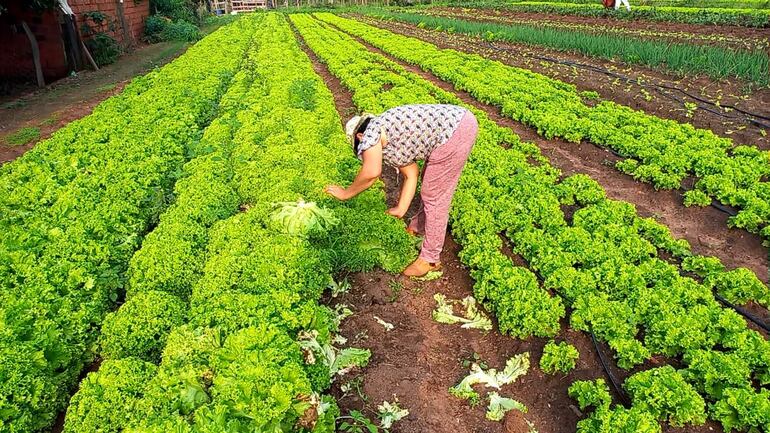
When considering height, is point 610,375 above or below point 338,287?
below

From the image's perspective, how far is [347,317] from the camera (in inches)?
215

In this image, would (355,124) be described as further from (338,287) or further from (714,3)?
(714,3)

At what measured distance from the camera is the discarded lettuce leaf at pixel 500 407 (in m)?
4.30

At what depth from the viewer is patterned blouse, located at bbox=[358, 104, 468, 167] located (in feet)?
17.1

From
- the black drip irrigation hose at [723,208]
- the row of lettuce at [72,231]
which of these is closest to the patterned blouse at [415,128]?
the row of lettuce at [72,231]

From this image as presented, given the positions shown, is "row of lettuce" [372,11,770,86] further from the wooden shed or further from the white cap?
the wooden shed

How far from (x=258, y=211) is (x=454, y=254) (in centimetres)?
273

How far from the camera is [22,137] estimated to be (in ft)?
37.3

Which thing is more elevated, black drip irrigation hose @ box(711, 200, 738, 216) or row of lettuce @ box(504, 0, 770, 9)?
row of lettuce @ box(504, 0, 770, 9)

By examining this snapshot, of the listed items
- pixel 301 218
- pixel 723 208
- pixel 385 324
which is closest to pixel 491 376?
pixel 385 324

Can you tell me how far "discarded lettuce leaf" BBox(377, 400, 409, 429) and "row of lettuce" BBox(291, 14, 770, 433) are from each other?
4.85ft

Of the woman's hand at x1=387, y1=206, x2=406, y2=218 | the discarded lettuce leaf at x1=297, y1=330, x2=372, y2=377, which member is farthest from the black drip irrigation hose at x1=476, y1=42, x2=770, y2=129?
the discarded lettuce leaf at x1=297, y1=330, x2=372, y2=377

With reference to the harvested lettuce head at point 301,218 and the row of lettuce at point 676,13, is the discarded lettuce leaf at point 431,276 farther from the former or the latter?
the row of lettuce at point 676,13

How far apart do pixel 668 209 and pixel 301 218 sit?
582 cm
